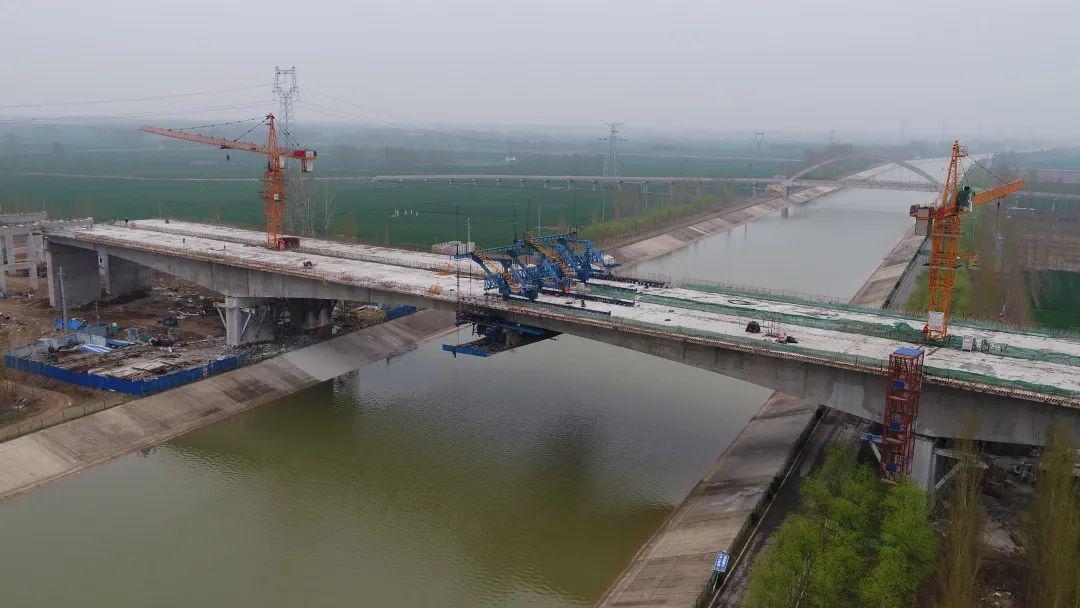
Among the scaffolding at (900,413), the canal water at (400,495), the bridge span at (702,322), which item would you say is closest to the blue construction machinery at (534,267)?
the bridge span at (702,322)

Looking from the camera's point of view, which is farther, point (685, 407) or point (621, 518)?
point (685, 407)

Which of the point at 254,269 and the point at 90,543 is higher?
the point at 254,269

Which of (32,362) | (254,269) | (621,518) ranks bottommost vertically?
(621,518)

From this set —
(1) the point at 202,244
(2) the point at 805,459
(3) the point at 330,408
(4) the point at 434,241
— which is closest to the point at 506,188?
(4) the point at 434,241

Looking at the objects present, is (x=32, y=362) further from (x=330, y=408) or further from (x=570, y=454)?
(x=570, y=454)

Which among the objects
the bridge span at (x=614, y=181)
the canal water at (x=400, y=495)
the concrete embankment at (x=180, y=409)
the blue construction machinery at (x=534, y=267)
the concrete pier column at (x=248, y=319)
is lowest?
the canal water at (x=400, y=495)

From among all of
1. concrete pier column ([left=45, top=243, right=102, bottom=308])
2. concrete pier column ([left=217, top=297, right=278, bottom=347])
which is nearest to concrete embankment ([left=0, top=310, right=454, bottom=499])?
concrete pier column ([left=217, top=297, right=278, bottom=347])

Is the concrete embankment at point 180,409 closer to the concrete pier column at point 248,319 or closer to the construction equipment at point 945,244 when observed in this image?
the concrete pier column at point 248,319
